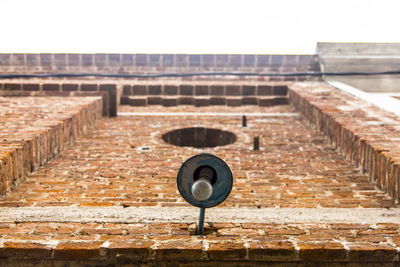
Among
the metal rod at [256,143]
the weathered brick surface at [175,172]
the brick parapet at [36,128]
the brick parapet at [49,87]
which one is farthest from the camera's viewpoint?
the brick parapet at [49,87]

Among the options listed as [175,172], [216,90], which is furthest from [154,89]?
[175,172]

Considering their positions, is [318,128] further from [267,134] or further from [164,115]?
[164,115]

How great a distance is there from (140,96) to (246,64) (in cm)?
241

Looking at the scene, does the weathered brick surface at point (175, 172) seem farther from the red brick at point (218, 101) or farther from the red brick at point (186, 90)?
the red brick at point (186, 90)

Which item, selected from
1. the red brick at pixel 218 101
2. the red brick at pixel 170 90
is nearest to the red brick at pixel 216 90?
the red brick at pixel 218 101

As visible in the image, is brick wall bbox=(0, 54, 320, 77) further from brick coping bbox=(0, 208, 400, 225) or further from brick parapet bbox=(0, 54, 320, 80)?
brick coping bbox=(0, 208, 400, 225)

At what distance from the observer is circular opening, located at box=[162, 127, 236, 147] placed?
18.3 feet

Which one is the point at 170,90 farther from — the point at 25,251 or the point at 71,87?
the point at 25,251

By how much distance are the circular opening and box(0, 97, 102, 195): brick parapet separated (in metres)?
1.17

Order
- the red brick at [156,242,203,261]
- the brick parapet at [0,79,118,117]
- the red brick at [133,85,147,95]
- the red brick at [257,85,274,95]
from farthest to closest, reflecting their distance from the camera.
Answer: the red brick at [257,85,274,95] → the red brick at [133,85,147,95] → the brick parapet at [0,79,118,117] → the red brick at [156,242,203,261]

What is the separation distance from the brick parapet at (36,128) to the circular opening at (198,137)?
1172mm

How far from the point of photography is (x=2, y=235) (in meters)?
2.60

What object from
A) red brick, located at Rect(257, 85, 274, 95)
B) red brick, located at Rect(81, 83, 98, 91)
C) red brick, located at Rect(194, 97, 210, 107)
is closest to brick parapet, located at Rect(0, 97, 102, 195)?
red brick, located at Rect(81, 83, 98, 91)

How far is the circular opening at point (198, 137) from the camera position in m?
5.58
